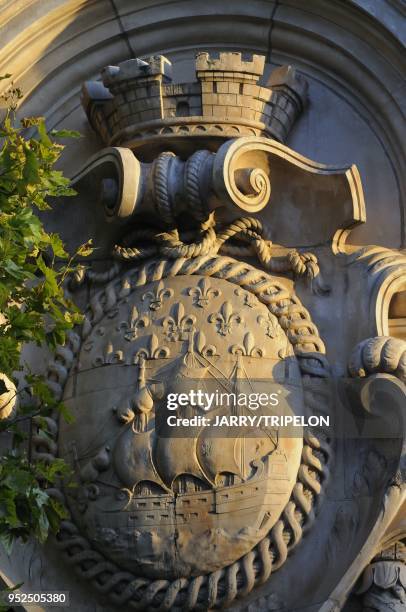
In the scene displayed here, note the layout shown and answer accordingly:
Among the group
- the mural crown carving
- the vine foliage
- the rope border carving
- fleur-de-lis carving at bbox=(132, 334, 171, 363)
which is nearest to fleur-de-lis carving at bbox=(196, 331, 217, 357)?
fleur-de-lis carving at bbox=(132, 334, 171, 363)

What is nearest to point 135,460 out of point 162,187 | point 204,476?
point 204,476

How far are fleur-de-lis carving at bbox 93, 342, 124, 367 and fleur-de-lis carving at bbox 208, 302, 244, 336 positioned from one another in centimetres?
44

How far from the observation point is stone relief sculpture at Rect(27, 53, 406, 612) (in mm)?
9391

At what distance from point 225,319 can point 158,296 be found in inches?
13.5

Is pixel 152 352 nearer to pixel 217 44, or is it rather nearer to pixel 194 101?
pixel 194 101

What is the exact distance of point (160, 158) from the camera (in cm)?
989

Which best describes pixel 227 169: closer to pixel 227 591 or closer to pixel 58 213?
pixel 58 213

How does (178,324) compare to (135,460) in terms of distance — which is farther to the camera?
(178,324)

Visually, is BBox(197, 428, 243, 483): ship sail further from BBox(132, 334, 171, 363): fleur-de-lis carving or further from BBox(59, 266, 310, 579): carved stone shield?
BBox(132, 334, 171, 363): fleur-de-lis carving

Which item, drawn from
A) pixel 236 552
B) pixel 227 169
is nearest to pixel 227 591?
pixel 236 552

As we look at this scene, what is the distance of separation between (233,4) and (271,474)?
2.47m

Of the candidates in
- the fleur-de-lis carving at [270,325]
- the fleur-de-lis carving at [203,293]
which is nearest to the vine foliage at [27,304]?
the fleur-de-lis carving at [203,293]

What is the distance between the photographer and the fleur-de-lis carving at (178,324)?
964 cm

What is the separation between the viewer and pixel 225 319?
9.68 meters
